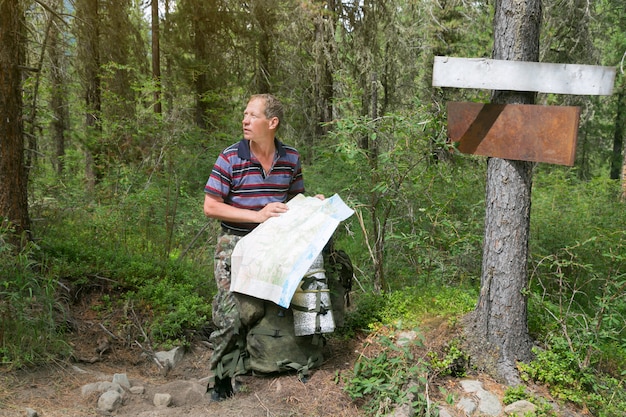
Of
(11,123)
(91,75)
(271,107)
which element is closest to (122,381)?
(271,107)

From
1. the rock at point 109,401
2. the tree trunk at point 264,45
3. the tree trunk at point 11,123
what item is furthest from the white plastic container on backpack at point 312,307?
the tree trunk at point 264,45

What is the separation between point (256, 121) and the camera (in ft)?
11.3

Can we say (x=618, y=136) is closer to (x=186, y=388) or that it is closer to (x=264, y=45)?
(x=264, y=45)

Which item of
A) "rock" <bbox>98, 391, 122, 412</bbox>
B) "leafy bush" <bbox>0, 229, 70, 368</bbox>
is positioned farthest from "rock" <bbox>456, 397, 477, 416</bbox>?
"leafy bush" <bbox>0, 229, 70, 368</bbox>

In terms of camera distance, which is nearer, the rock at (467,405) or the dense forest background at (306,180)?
the rock at (467,405)

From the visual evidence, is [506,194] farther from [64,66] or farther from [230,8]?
[230,8]

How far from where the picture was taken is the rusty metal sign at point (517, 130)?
9.87ft

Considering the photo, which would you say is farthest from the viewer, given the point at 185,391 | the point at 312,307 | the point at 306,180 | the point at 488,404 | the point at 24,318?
the point at 306,180

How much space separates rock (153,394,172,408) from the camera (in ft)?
11.5

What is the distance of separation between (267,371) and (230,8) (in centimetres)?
936

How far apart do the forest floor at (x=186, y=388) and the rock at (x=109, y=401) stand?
0.05 meters

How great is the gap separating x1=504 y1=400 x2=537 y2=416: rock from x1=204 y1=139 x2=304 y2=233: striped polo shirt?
200 cm

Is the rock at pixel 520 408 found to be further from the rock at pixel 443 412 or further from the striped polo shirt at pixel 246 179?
the striped polo shirt at pixel 246 179

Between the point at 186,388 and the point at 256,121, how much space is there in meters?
2.11
